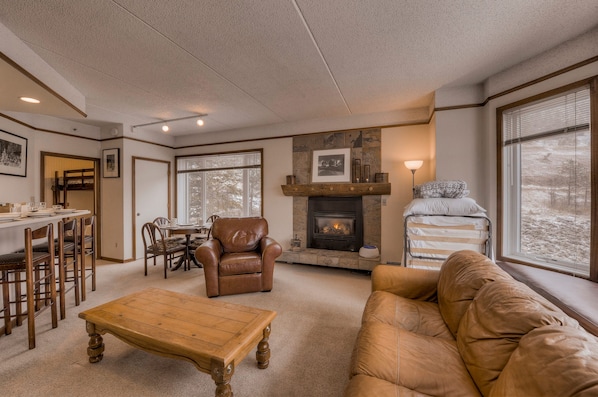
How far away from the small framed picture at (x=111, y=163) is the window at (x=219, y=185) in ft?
4.08

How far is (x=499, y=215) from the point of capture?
2893mm

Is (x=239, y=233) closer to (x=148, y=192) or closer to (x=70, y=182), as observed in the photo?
(x=148, y=192)

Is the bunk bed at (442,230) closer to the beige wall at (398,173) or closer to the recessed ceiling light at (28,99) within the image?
the beige wall at (398,173)

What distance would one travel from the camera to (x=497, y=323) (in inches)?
45.3

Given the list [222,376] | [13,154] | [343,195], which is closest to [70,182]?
[13,154]

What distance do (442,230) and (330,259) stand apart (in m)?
2.05

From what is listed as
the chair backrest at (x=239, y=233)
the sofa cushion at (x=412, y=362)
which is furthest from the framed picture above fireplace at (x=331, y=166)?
the sofa cushion at (x=412, y=362)

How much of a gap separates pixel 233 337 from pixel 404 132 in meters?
3.85

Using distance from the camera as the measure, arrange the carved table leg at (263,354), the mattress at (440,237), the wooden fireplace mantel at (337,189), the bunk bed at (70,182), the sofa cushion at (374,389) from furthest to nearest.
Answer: the bunk bed at (70,182)
the wooden fireplace mantel at (337,189)
the mattress at (440,237)
the carved table leg at (263,354)
the sofa cushion at (374,389)

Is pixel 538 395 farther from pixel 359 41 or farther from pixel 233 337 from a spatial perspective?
pixel 359 41

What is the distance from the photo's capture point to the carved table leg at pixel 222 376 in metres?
1.40

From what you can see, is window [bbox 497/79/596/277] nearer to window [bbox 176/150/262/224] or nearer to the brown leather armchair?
the brown leather armchair

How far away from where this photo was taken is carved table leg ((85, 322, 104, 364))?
6.07ft

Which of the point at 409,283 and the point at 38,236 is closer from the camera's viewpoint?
the point at 409,283
